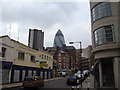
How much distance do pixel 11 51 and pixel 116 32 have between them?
17510 mm

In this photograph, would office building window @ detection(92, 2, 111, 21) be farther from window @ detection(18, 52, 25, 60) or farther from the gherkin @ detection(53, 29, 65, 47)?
the gherkin @ detection(53, 29, 65, 47)

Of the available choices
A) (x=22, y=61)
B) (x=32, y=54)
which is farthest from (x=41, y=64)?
(x=22, y=61)

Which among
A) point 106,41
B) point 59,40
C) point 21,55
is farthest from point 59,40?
point 106,41

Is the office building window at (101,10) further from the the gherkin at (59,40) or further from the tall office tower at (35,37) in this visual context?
the the gherkin at (59,40)

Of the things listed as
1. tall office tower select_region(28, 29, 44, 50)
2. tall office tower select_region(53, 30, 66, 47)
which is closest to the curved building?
tall office tower select_region(28, 29, 44, 50)

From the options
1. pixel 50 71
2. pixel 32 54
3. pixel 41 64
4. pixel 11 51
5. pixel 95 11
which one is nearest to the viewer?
pixel 95 11

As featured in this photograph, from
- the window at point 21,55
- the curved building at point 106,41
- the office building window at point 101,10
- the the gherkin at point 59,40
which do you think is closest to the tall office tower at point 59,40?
the the gherkin at point 59,40

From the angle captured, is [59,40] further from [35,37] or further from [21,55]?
[21,55]

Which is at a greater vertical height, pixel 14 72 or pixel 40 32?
pixel 40 32

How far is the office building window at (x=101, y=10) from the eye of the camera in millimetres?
18359

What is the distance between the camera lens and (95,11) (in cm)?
1994

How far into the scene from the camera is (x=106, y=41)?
17.7m

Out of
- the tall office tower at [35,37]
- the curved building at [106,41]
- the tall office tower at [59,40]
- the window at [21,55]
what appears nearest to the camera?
the curved building at [106,41]

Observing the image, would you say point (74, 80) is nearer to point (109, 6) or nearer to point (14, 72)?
point (14, 72)
